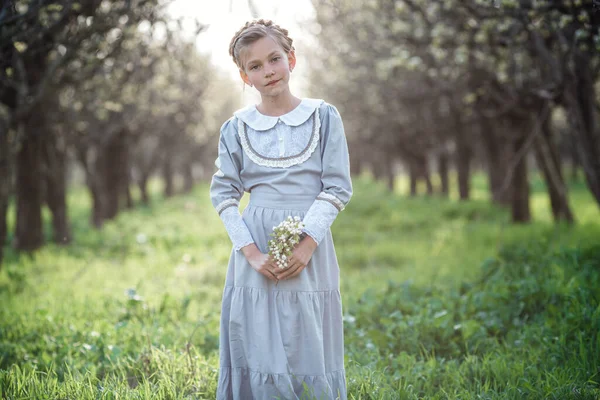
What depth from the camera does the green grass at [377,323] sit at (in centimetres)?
356

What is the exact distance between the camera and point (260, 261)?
2871 mm

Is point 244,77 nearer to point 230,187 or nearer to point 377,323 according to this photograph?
point 230,187

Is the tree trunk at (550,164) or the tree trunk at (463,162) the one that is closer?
the tree trunk at (550,164)

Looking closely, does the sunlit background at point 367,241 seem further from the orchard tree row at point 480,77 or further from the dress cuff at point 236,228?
the dress cuff at point 236,228

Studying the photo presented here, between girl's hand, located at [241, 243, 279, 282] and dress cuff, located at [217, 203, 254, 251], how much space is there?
0.11 ft

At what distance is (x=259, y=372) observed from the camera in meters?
2.94

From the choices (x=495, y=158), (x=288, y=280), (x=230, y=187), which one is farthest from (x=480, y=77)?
(x=288, y=280)

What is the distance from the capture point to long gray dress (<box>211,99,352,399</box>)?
9.52ft

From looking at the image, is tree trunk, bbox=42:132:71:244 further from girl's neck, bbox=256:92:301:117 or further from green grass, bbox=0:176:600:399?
girl's neck, bbox=256:92:301:117

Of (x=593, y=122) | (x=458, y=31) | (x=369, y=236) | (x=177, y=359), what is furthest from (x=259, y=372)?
(x=369, y=236)

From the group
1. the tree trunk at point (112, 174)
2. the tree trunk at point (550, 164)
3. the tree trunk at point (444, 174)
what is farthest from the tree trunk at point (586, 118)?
the tree trunk at point (444, 174)

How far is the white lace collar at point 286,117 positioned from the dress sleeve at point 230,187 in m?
0.12

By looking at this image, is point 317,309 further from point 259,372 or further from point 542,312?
point 542,312

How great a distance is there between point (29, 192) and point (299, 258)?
28.7 ft
